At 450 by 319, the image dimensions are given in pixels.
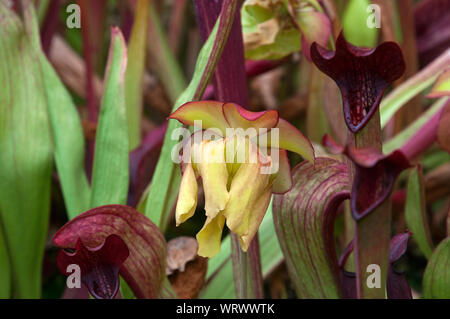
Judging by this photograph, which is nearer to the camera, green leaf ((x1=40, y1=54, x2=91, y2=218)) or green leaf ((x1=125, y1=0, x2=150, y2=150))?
green leaf ((x1=40, y1=54, x2=91, y2=218))

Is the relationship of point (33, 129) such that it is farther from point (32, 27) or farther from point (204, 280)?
point (204, 280)

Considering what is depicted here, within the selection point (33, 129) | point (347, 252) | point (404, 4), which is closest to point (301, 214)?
point (347, 252)

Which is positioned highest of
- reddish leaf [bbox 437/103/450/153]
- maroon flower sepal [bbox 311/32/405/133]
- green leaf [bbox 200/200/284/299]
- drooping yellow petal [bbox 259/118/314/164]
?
maroon flower sepal [bbox 311/32/405/133]

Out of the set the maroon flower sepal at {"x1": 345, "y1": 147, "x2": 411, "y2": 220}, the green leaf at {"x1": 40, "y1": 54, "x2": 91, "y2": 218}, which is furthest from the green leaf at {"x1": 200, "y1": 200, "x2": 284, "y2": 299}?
the maroon flower sepal at {"x1": 345, "y1": 147, "x2": 411, "y2": 220}

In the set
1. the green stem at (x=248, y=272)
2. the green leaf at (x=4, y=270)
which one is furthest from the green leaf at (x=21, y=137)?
the green stem at (x=248, y=272)

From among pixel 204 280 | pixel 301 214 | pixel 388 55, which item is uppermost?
pixel 388 55

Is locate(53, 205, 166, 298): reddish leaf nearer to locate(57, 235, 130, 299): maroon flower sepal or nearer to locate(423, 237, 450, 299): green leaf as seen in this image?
locate(57, 235, 130, 299): maroon flower sepal
